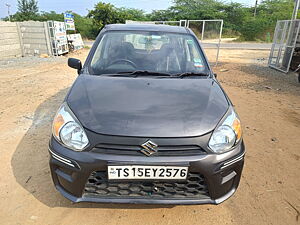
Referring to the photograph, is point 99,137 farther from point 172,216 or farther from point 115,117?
point 172,216

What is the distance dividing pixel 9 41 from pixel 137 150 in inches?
480

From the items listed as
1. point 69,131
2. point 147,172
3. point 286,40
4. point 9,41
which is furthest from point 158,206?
point 9,41

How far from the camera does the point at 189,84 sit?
2.30 meters

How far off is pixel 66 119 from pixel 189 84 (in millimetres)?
1223

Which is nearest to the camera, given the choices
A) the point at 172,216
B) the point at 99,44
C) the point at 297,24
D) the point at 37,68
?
the point at 172,216

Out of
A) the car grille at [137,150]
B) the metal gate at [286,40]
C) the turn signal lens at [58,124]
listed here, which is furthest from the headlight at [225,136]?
the metal gate at [286,40]

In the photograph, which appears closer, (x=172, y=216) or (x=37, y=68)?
(x=172, y=216)

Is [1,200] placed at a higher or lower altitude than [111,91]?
lower

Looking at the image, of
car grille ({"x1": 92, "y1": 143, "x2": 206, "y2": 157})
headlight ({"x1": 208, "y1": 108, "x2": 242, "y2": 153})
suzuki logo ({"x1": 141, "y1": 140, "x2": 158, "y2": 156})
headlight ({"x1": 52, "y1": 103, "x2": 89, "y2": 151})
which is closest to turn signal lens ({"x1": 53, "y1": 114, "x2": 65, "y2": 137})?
headlight ({"x1": 52, "y1": 103, "x2": 89, "y2": 151})

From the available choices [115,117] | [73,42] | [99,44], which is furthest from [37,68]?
[115,117]

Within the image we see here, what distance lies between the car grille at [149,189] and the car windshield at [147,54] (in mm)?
1278

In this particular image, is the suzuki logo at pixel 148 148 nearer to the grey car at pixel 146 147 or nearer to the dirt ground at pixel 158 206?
the grey car at pixel 146 147

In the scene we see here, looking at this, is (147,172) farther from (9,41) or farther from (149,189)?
(9,41)

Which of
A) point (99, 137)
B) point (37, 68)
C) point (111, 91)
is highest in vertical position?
point (111, 91)
